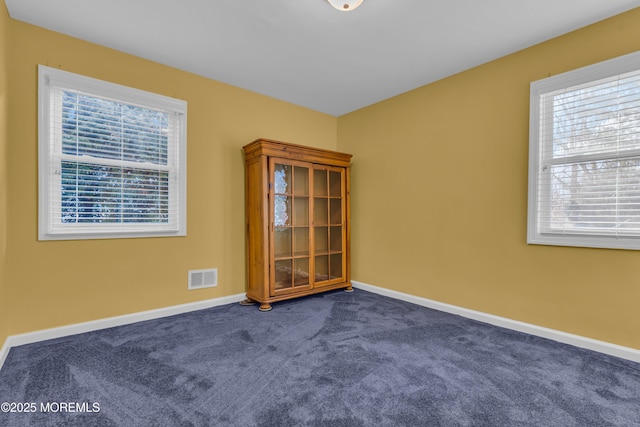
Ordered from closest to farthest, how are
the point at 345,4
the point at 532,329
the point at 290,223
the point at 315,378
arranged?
the point at 315,378, the point at 345,4, the point at 532,329, the point at 290,223

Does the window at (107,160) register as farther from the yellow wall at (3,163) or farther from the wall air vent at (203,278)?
the wall air vent at (203,278)

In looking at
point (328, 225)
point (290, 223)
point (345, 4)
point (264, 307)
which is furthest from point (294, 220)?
point (345, 4)

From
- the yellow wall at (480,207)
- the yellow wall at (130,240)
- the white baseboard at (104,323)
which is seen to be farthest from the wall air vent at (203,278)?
the yellow wall at (480,207)

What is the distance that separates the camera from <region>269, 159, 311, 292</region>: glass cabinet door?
10.9ft

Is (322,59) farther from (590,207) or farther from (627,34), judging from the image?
(590,207)

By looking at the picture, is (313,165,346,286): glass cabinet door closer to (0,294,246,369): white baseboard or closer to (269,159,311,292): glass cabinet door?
(269,159,311,292): glass cabinet door

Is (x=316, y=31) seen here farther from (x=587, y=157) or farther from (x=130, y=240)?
(x=130, y=240)

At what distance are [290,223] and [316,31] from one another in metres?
1.95

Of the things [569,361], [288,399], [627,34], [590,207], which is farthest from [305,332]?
[627,34]

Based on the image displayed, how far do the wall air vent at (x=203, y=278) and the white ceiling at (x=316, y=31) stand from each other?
211 cm

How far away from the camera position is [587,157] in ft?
7.55

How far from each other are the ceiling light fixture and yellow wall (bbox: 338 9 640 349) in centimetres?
158

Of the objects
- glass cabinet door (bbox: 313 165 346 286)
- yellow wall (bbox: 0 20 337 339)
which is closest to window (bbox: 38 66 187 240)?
yellow wall (bbox: 0 20 337 339)

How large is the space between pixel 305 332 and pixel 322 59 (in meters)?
2.52
